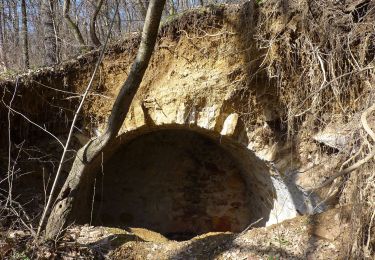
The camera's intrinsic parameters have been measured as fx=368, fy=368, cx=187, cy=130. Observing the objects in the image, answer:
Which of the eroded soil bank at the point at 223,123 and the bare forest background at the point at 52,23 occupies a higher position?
the bare forest background at the point at 52,23

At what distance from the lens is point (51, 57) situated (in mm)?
6867

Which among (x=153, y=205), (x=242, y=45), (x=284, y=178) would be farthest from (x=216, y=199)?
(x=242, y=45)

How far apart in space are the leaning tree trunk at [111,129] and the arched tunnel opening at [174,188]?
249cm

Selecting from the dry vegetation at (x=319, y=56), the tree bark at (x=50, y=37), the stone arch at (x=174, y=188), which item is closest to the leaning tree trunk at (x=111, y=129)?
the dry vegetation at (x=319, y=56)

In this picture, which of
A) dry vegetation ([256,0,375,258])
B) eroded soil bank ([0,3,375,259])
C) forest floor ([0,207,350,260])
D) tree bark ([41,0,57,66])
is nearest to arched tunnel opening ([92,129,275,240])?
eroded soil bank ([0,3,375,259])

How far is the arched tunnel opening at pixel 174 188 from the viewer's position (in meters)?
6.27

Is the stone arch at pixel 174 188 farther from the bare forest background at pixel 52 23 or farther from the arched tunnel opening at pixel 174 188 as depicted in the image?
the bare forest background at pixel 52 23

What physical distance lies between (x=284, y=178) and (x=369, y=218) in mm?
1470

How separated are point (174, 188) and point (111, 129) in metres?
3.26

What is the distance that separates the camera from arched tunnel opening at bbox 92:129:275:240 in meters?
6.27

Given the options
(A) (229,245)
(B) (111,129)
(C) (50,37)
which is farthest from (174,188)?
(C) (50,37)

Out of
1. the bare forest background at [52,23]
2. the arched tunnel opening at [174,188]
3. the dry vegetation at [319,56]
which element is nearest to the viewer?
the dry vegetation at [319,56]

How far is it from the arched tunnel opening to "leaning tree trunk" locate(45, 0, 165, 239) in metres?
2.49

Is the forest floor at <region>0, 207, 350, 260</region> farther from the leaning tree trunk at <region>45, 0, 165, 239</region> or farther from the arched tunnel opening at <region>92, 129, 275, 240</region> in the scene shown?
the arched tunnel opening at <region>92, 129, 275, 240</region>
